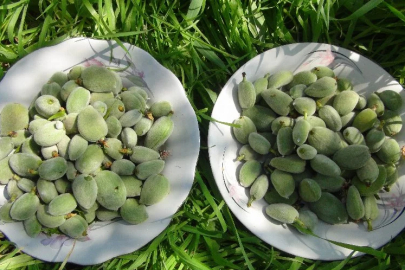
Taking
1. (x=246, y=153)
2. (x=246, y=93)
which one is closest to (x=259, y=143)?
(x=246, y=153)

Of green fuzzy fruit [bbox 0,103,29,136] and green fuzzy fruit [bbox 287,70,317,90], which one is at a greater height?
green fuzzy fruit [bbox 287,70,317,90]

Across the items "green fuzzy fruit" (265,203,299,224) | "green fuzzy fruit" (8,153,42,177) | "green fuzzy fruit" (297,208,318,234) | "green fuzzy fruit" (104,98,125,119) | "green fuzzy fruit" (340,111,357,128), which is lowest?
"green fuzzy fruit" (297,208,318,234)

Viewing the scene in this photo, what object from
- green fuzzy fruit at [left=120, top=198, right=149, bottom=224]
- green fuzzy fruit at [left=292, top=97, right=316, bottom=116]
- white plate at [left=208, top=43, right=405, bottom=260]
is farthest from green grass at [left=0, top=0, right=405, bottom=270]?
green fuzzy fruit at [left=292, top=97, right=316, bottom=116]

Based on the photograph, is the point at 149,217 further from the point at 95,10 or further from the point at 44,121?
the point at 95,10

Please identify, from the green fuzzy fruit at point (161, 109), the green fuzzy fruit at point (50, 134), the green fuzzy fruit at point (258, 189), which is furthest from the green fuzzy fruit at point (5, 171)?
the green fuzzy fruit at point (258, 189)

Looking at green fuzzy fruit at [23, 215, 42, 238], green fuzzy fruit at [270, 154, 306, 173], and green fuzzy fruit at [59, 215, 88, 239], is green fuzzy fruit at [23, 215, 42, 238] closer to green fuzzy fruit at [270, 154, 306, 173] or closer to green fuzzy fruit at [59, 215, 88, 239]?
green fuzzy fruit at [59, 215, 88, 239]

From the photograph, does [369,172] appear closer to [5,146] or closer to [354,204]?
[354,204]

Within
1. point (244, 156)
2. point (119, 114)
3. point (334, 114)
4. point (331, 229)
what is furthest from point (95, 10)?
point (331, 229)
